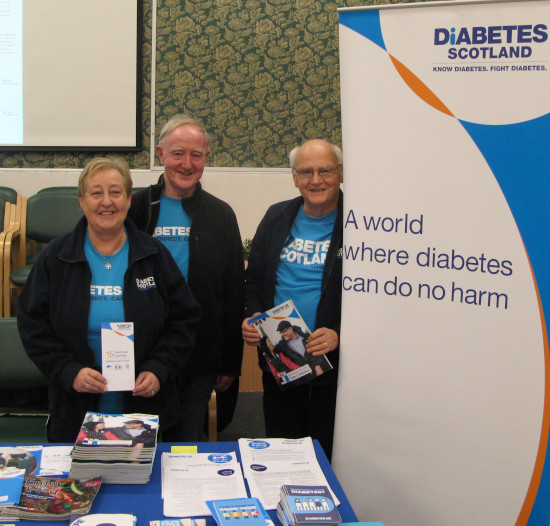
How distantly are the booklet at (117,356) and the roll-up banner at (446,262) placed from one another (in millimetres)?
751

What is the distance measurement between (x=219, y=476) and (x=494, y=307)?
1057mm

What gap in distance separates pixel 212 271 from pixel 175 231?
21 centimetres

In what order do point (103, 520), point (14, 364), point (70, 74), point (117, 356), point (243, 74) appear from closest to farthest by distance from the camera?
point (103, 520) → point (117, 356) → point (14, 364) → point (70, 74) → point (243, 74)

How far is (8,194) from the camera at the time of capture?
4.01 m

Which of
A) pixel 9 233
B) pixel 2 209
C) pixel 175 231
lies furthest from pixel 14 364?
pixel 2 209

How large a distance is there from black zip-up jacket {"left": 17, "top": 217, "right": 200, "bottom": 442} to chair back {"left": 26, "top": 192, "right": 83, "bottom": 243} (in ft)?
6.78

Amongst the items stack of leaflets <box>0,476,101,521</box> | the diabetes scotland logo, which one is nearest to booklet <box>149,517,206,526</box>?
stack of leaflets <box>0,476,101,521</box>

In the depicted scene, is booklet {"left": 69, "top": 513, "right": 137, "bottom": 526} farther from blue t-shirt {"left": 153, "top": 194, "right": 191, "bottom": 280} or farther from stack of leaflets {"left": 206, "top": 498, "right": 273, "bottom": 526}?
blue t-shirt {"left": 153, "top": 194, "right": 191, "bottom": 280}

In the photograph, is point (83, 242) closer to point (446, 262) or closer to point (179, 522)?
point (179, 522)

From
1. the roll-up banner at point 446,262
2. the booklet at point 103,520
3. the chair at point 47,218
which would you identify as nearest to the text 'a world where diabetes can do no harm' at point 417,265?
the roll-up banner at point 446,262

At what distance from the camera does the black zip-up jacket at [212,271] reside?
218cm

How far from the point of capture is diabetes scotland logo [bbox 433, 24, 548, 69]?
1781 millimetres

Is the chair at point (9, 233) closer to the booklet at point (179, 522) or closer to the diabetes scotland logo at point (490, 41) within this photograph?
the booklet at point (179, 522)

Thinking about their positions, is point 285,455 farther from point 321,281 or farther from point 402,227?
point 402,227
